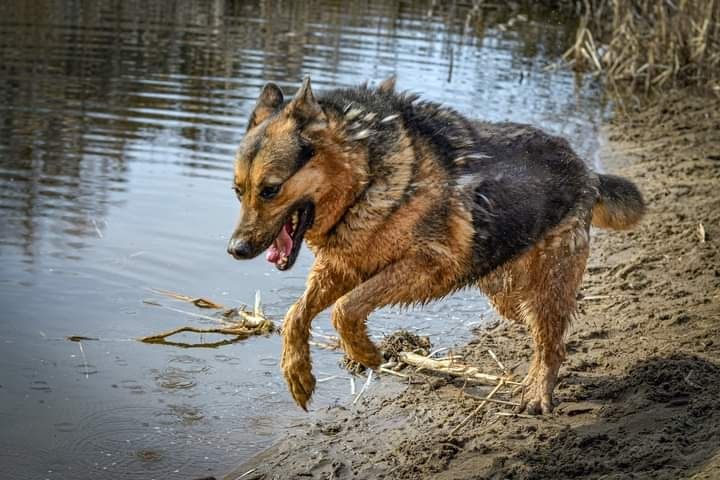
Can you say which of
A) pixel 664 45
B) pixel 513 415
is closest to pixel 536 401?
pixel 513 415

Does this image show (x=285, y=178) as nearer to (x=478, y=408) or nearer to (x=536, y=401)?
(x=478, y=408)

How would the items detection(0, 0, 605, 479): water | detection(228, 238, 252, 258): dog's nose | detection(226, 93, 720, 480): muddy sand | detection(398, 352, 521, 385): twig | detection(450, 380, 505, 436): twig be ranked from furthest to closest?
detection(398, 352, 521, 385): twig, detection(0, 0, 605, 479): water, detection(450, 380, 505, 436): twig, detection(228, 238, 252, 258): dog's nose, detection(226, 93, 720, 480): muddy sand

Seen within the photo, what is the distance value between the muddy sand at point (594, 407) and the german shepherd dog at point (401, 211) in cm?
39

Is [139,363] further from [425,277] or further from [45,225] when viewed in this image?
[45,225]

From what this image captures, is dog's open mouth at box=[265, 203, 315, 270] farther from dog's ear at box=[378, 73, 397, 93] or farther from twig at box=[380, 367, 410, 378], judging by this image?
twig at box=[380, 367, 410, 378]

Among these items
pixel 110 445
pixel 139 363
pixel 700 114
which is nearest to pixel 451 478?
pixel 110 445

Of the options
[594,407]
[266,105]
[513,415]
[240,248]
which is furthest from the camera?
[513,415]

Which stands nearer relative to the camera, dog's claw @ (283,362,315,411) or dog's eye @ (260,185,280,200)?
dog's eye @ (260,185,280,200)

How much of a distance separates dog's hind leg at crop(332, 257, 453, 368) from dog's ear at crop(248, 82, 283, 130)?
1.10m

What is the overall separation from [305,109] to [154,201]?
5230 mm

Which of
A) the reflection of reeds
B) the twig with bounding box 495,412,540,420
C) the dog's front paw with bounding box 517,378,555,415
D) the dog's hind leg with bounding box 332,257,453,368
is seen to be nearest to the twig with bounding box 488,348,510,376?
the dog's front paw with bounding box 517,378,555,415

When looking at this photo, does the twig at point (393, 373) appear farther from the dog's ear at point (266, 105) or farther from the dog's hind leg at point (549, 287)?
the dog's ear at point (266, 105)

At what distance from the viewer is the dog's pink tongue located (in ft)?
17.6

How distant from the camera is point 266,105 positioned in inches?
219
